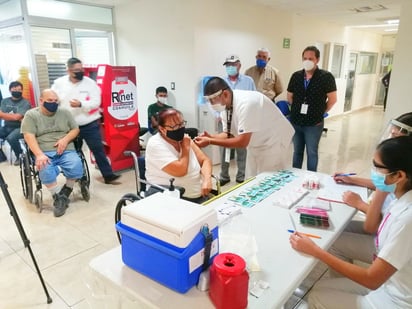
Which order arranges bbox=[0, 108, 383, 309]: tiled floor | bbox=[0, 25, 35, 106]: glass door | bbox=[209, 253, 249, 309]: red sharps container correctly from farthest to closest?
bbox=[0, 25, 35, 106]: glass door → bbox=[0, 108, 383, 309]: tiled floor → bbox=[209, 253, 249, 309]: red sharps container

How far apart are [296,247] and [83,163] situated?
2.67m

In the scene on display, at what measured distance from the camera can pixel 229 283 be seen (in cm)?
90

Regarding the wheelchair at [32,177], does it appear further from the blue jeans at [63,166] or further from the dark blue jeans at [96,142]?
the dark blue jeans at [96,142]

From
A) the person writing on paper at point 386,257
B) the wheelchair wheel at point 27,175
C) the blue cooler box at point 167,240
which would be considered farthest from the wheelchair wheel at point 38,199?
the person writing on paper at point 386,257

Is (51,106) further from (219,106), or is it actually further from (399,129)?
(399,129)

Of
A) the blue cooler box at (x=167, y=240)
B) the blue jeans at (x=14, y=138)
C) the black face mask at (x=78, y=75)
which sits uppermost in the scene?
the black face mask at (x=78, y=75)

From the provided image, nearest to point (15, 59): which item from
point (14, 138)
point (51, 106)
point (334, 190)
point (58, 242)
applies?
point (14, 138)

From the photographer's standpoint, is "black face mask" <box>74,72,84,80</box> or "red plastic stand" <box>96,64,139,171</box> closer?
"black face mask" <box>74,72,84,80</box>

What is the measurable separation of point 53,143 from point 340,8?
18.2 feet

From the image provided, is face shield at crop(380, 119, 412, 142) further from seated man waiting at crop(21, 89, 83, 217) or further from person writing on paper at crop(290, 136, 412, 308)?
seated man waiting at crop(21, 89, 83, 217)

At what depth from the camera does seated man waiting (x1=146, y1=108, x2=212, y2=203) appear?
200cm

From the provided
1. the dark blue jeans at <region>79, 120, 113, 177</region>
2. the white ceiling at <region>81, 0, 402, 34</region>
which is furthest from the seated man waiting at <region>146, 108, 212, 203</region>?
the white ceiling at <region>81, 0, 402, 34</region>

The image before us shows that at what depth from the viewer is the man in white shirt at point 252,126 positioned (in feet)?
7.21

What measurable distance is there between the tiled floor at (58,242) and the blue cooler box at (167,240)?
1.08m
